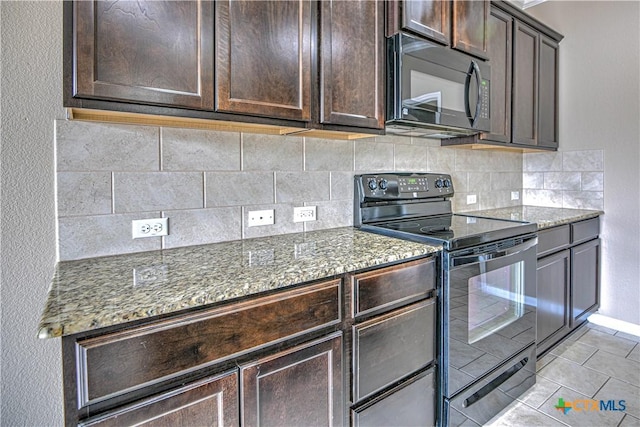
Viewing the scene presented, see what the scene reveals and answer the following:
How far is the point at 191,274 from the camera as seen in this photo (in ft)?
3.43

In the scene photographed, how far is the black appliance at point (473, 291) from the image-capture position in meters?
1.46

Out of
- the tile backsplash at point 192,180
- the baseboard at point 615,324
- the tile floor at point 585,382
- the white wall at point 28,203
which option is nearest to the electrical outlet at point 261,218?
the tile backsplash at point 192,180

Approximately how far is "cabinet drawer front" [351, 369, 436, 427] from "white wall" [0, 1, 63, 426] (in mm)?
1155

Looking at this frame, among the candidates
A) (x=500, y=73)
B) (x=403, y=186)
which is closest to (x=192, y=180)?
(x=403, y=186)

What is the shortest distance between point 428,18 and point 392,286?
1.42 metres

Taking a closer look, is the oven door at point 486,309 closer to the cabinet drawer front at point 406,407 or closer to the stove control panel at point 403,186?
the cabinet drawer front at point 406,407

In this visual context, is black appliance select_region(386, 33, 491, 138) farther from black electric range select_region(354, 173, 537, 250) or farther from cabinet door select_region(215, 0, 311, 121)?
cabinet door select_region(215, 0, 311, 121)

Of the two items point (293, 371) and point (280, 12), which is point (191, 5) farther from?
point (293, 371)

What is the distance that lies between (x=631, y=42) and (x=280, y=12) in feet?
9.43

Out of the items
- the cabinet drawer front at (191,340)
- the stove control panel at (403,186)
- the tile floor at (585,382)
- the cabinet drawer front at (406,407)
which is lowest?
the tile floor at (585,382)

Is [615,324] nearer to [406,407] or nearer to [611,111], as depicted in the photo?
[611,111]

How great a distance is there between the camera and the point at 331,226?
1881mm

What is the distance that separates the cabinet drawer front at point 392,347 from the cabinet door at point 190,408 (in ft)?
1.54

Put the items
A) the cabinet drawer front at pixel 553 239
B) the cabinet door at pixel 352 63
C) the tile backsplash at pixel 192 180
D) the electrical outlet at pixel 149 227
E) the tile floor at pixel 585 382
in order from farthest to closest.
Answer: the cabinet drawer front at pixel 553 239, the tile floor at pixel 585 382, the cabinet door at pixel 352 63, the electrical outlet at pixel 149 227, the tile backsplash at pixel 192 180
